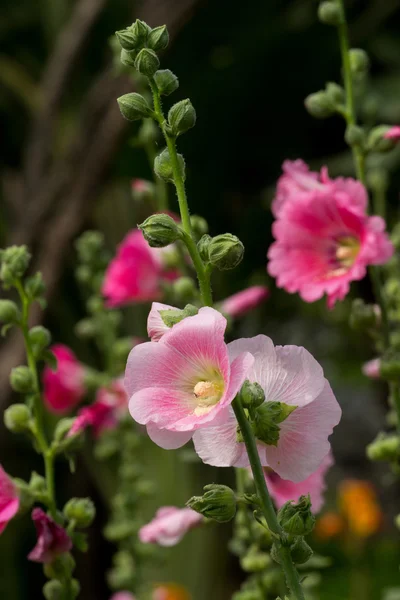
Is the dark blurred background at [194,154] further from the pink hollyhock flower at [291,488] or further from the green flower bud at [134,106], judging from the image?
the green flower bud at [134,106]

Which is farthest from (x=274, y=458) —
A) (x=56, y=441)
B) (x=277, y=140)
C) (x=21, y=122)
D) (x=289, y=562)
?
(x=21, y=122)

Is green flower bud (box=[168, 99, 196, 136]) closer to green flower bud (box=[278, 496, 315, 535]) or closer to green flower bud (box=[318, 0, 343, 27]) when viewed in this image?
green flower bud (box=[278, 496, 315, 535])

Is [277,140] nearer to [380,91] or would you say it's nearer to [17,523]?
[380,91]

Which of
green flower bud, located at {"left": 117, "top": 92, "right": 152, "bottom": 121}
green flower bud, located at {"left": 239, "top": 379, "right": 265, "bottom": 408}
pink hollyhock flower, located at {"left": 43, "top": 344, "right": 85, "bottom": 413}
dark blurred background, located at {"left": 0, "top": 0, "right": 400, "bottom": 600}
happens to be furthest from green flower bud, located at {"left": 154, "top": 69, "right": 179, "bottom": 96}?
dark blurred background, located at {"left": 0, "top": 0, "right": 400, "bottom": 600}

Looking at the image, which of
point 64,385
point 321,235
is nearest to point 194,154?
point 64,385

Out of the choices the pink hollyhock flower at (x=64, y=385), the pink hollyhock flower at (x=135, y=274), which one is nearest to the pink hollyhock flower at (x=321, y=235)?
the pink hollyhock flower at (x=135, y=274)

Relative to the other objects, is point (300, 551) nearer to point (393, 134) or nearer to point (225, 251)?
point (225, 251)
